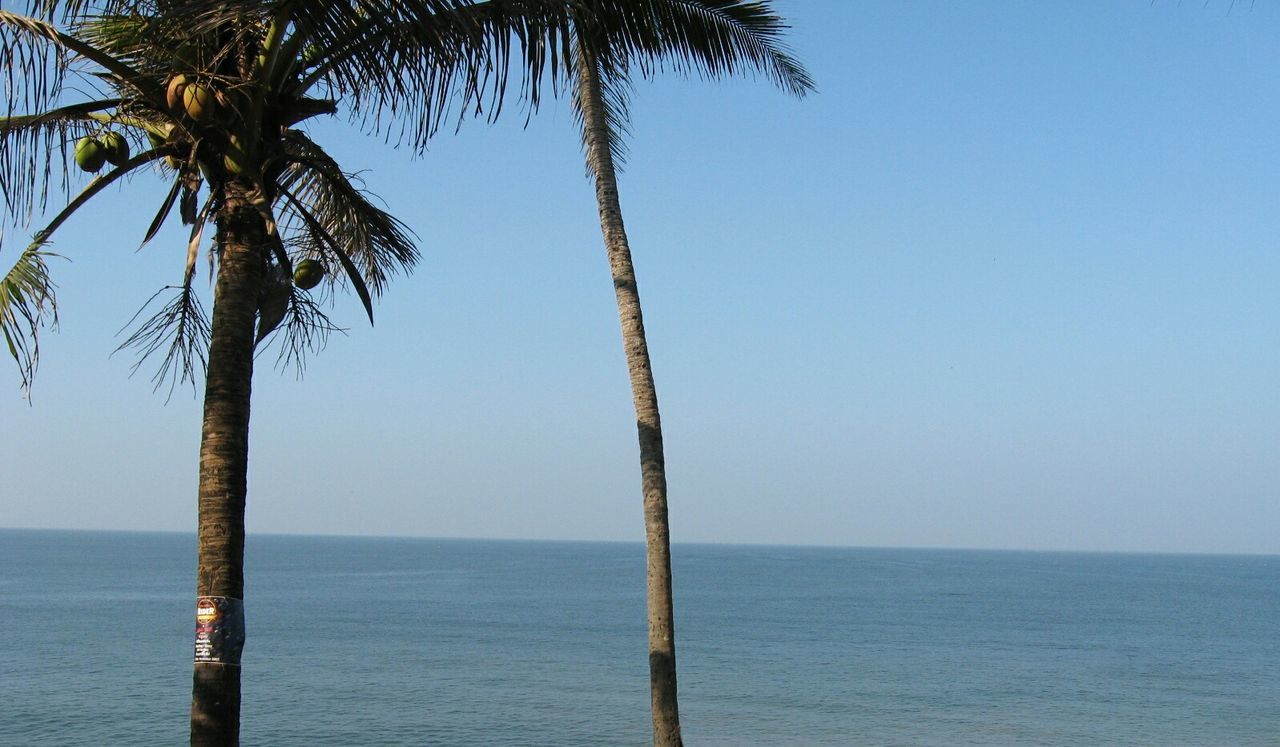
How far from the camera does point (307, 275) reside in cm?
859

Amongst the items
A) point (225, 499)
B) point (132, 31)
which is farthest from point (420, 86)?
point (225, 499)

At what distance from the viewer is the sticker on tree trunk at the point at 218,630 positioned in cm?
652

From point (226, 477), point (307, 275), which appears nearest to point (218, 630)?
point (226, 477)

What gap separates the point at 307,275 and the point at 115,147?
1589mm

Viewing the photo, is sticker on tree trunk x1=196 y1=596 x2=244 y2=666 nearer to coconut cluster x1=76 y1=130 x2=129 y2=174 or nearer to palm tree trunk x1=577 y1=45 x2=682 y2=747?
coconut cluster x1=76 y1=130 x2=129 y2=174

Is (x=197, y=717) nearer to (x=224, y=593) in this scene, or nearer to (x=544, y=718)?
(x=224, y=593)

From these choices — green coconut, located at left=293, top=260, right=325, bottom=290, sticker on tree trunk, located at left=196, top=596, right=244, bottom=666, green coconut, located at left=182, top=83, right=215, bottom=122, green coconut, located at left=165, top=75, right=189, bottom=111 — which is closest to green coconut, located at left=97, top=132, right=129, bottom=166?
green coconut, located at left=165, top=75, right=189, bottom=111

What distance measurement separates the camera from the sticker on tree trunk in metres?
6.52

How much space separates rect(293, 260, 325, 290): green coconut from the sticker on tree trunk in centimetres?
272

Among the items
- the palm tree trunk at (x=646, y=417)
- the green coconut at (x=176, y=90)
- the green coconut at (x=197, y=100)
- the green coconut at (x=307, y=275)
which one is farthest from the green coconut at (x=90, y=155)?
the palm tree trunk at (x=646, y=417)

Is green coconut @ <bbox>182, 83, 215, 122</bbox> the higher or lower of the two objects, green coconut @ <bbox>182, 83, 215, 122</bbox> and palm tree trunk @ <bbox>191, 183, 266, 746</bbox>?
the higher

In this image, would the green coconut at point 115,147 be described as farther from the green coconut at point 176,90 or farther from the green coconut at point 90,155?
the green coconut at point 176,90

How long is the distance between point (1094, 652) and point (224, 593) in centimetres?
7504

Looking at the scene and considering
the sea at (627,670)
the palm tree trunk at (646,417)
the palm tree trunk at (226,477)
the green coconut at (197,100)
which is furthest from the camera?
the sea at (627,670)
